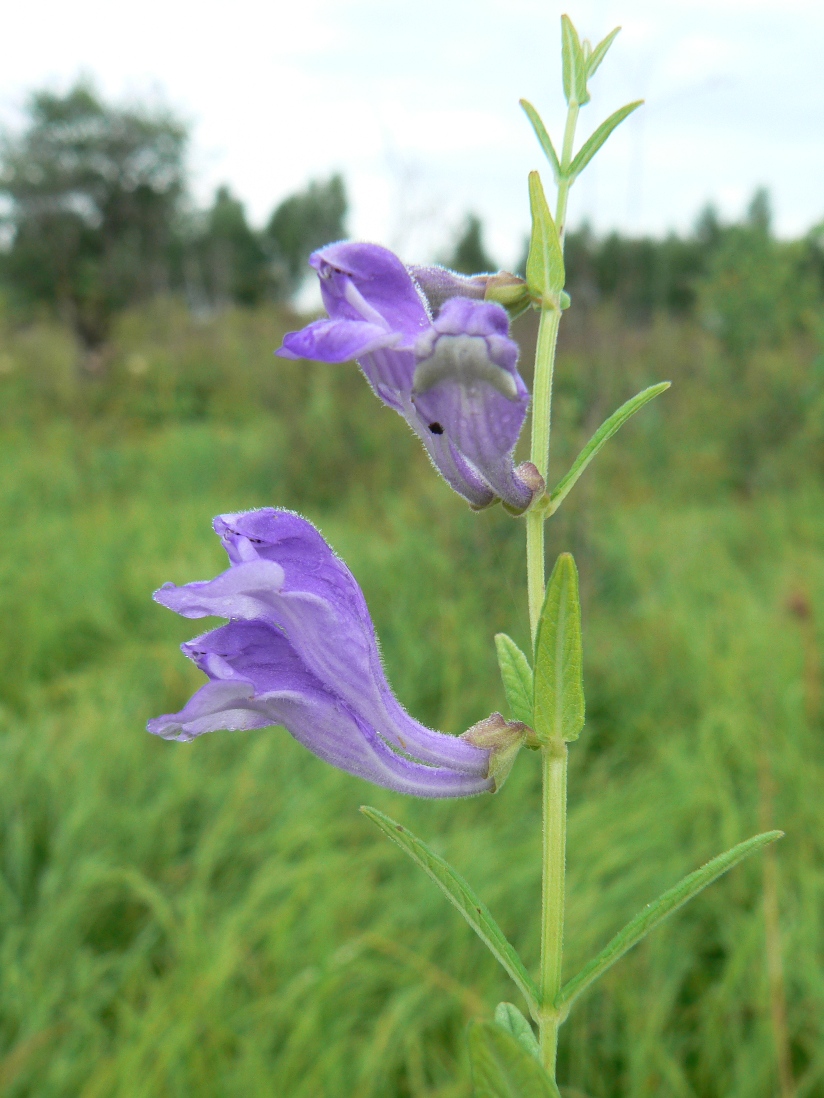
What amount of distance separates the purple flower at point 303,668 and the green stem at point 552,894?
50mm

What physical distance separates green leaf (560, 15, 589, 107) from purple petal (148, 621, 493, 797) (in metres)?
0.53

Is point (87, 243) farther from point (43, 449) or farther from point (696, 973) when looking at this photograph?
point (696, 973)

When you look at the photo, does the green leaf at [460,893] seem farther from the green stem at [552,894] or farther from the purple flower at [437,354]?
the purple flower at [437,354]

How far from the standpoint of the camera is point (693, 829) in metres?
2.86

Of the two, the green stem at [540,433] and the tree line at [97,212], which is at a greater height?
the tree line at [97,212]

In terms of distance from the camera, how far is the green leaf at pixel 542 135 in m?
0.79

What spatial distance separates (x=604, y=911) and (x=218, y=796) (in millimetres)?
1195

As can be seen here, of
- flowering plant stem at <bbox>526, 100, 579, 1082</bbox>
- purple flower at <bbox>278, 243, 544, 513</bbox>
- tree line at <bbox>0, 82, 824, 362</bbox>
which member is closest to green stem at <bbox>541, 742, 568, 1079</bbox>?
flowering plant stem at <bbox>526, 100, 579, 1082</bbox>

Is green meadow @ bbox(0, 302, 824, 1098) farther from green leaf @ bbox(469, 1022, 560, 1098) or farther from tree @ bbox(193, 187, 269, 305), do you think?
tree @ bbox(193, 187, 269, 305)

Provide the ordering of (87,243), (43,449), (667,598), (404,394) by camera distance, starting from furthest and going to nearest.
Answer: (87,243)
(43,449)
(667,598)
(404,394)

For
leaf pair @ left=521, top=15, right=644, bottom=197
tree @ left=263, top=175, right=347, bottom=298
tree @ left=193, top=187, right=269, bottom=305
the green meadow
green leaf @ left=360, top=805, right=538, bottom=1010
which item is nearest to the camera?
green leaf @ left=360, top=805, right=538, bottom=1010

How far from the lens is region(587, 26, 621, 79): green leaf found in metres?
0.81

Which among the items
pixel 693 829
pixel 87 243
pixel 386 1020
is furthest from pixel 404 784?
pixel 87 243

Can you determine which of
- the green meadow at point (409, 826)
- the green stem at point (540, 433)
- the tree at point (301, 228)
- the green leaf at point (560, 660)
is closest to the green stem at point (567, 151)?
the green stem at point (540, 433)
